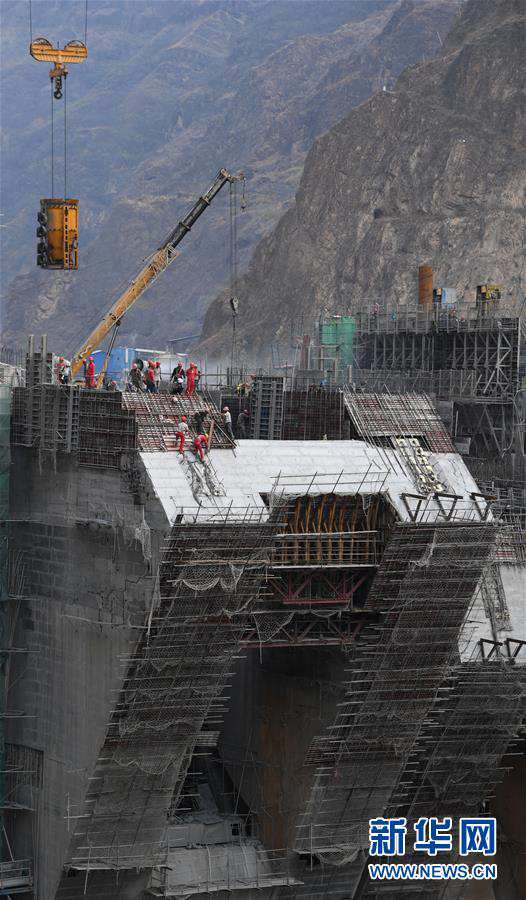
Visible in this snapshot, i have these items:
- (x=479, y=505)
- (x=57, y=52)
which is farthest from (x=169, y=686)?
(x=57, y=52)

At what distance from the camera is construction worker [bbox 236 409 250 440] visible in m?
63.4

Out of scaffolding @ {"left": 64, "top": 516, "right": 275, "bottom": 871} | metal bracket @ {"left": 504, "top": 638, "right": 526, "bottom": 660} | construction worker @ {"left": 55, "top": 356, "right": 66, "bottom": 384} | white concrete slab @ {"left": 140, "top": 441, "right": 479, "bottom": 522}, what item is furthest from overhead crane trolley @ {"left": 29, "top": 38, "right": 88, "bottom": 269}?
metal bracket @ {"left": 504, "top": 638, "right": 526, "bottom": 660}

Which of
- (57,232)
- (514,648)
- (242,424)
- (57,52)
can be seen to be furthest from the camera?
(57,52)

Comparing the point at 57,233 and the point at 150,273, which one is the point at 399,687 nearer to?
the point at 57,233

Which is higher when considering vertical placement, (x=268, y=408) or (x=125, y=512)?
(x=268, y=408)

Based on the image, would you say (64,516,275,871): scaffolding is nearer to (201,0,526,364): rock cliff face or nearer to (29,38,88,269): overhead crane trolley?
(29,38,88,269): overhead crane trolley

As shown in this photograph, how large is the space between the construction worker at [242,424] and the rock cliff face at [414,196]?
Result: 250ft

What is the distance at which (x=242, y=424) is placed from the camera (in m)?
63.6

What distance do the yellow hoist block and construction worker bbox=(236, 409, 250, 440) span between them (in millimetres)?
8449

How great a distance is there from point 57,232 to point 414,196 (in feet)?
309

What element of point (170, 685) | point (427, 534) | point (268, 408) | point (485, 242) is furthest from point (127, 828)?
point (485, 242)

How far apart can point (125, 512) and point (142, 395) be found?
3857 mm

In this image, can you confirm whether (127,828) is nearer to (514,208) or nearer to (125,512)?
(125,512)

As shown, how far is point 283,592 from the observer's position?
50.5 meters
